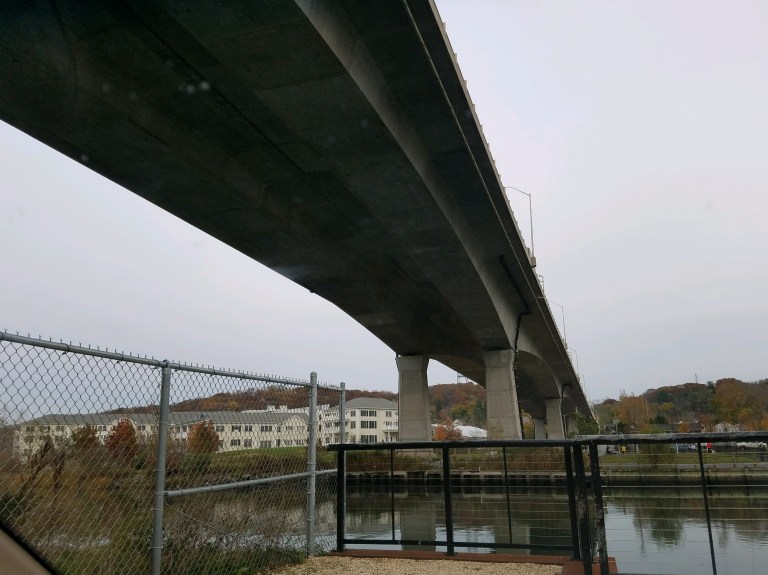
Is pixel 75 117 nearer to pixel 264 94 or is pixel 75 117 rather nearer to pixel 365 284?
pixel 264 94

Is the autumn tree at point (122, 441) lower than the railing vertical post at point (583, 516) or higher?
higher

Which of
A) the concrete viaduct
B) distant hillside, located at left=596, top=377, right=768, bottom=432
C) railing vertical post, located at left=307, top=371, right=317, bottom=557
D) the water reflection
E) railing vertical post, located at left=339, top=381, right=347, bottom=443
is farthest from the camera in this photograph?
distant hillside, located at left=596, top=377, right=768, bottom=432

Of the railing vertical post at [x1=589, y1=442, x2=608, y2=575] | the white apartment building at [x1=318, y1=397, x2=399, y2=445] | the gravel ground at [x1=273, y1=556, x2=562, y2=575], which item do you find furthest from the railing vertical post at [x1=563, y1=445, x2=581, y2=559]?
the white apartment building at [x1=318, y1=397, x2=399, y2=445]

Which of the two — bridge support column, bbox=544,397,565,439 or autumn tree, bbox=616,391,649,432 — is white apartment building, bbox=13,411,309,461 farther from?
autumn tree, bbox=616,391,649,432

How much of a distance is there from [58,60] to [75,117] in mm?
1459

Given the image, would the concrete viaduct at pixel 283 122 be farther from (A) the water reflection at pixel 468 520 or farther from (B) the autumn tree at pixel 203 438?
(A) the water reflection at pixel 468 520

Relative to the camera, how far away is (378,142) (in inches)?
411

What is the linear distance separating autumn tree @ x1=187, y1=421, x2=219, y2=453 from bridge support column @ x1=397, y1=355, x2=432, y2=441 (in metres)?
26.7

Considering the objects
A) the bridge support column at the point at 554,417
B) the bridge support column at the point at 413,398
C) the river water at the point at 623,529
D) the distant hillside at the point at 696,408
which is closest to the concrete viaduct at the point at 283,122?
the river water at the point at 623,529

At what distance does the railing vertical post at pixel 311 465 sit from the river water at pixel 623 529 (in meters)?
0.80

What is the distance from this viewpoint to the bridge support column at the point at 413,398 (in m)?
32.2

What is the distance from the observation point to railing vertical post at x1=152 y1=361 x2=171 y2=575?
452cm

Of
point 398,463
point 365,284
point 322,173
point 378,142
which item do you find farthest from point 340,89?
point 398,463

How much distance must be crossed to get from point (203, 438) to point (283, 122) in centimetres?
592
